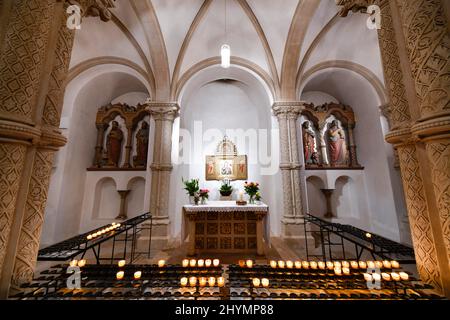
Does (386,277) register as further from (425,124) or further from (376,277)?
(425,124)

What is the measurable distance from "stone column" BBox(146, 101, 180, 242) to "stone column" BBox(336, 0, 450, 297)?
4819mm

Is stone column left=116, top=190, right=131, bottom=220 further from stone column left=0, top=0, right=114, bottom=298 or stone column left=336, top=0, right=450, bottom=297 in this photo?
stone column left=336, top=0, right=450, bottom=297

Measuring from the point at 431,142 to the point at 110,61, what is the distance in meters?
7.49

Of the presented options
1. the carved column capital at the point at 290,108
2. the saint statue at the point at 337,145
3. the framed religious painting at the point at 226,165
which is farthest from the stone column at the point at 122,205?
the saint statue at the point at 337,145

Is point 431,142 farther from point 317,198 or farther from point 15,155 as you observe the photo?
point 317,198

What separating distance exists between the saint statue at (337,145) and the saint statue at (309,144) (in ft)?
2.09

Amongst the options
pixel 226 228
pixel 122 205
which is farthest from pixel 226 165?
pixel 122 205

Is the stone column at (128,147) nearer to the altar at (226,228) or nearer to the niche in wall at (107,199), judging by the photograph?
the niche in wall at (107,199)

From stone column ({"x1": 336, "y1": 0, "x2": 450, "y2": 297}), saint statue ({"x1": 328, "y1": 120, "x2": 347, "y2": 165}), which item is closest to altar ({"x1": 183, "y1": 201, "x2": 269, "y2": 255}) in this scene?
stone column ({"x1": 336, "y1": 0, "x2": 450, "y2": 297})

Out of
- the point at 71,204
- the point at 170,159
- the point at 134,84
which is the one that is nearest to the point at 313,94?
the point at 170,159

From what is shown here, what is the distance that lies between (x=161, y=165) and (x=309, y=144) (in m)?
5.34

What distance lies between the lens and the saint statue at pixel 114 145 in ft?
21.8

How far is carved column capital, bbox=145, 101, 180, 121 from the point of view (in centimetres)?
551
